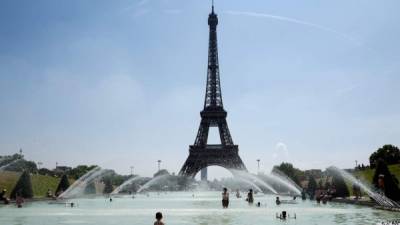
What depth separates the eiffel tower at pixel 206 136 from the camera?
380ft

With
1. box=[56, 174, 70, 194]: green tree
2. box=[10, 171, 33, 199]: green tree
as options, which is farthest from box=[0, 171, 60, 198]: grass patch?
box=[10, 171, 33, 199]: green tree

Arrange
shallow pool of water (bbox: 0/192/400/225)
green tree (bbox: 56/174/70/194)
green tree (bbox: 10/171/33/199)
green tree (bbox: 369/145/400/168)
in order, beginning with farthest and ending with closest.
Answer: green tree (bbox: 369/145/400/168), green tree (bbox: 56/174/70/194), green tree (bbox: 10/171/33/199), shallow pool of water (bbox: 0/192/400/225)

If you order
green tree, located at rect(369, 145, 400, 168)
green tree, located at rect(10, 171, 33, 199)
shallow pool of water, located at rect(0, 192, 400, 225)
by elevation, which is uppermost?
green tree, located at rect(369, 145, 400, 168)

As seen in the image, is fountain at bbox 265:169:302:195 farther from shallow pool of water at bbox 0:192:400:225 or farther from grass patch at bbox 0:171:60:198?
shallow pool of water at bbox 0:192:400:225

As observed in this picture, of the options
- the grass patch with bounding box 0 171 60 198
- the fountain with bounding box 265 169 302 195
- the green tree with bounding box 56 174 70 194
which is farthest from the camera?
the fountain with bounding box 265 169 302 195

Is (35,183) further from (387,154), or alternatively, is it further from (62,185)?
(387,154)

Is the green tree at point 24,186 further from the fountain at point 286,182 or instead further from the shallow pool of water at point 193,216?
the fountain at point 286,182

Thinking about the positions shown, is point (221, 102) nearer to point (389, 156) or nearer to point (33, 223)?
point (389, 156)

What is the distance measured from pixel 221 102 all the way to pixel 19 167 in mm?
72163

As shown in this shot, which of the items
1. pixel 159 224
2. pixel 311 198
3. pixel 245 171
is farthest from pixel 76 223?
pixel 245 171

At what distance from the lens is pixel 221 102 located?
121000 mm

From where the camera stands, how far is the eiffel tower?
116 m

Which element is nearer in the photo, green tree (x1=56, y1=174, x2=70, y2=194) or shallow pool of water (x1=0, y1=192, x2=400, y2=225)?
shallow pool of water (x1=0, y1=192, x2=400, y2=225)

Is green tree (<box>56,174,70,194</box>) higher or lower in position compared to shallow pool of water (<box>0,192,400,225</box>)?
higher
